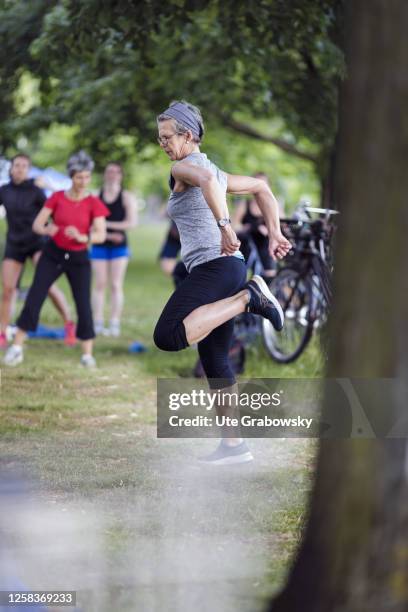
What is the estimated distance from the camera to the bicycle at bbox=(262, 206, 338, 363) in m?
10.3

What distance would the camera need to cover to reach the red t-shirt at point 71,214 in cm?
1055

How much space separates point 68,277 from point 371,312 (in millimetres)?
7444

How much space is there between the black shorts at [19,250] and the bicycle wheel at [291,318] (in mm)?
2775

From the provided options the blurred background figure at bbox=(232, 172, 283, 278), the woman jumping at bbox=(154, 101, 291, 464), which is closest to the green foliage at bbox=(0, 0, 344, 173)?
the blurred background figure at bbox=(232, 172, 283, 278)

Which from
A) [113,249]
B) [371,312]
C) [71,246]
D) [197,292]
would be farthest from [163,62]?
[371,312]

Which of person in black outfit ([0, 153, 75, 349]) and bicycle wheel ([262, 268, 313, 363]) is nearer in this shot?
bicycle wheel ([262, 268, 313, 363])

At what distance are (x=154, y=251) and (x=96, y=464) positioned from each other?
3674 centimetres

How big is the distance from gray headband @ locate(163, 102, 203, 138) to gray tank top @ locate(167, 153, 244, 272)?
15 cm

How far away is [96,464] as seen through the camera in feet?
22.0

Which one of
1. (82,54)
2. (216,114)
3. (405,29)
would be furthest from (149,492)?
(216,114)

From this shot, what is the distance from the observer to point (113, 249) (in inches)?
547

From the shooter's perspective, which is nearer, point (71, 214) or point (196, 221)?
point (196, 221)

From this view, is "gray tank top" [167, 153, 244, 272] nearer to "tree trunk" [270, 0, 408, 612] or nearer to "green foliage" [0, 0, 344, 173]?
"tree trunk" [270, 0, 408, 612]

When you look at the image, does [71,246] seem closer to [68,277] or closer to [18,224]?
[68,277]
